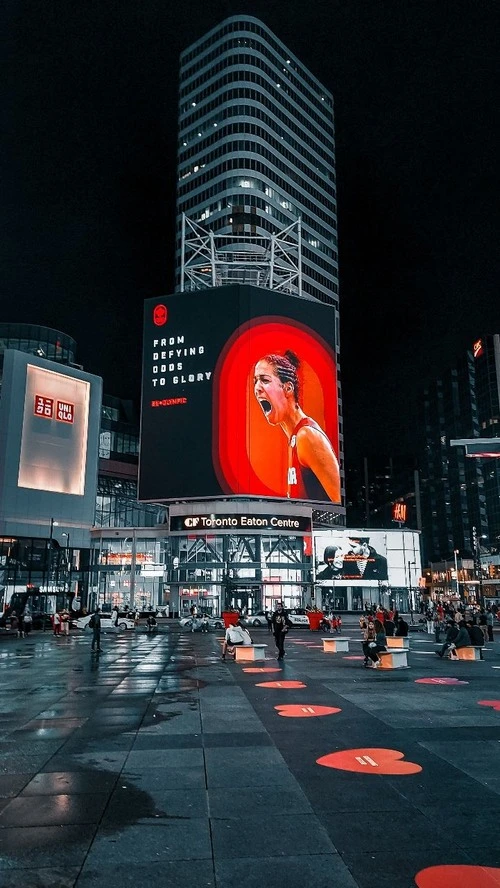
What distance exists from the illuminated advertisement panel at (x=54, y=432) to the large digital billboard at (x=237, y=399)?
12.9 meters

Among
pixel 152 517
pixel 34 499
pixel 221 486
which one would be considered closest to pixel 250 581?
pixel 221 486

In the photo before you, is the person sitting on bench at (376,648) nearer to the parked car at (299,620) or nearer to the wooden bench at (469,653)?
the wooden bench at (469,653)

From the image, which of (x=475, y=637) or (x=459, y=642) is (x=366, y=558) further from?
(x=459, y=642)

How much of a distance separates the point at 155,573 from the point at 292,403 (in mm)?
28769

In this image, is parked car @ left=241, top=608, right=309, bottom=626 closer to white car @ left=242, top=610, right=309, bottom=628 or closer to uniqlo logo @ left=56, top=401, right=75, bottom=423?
white car @ left=242, top=610, right=309, bottom=628

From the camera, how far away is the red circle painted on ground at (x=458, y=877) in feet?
16.8

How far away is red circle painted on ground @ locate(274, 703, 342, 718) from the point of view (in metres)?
12.5

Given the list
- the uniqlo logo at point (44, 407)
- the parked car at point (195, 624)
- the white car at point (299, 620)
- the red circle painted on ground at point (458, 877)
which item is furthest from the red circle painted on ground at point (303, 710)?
the uniqlo logo at point (44, 407)

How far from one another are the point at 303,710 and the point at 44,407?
231ft

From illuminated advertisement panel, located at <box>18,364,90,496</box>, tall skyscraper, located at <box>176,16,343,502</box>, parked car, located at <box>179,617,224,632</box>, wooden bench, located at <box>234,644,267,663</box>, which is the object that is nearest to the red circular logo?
illuminated advertisement panel, located at <box>18,364,90,496</box>

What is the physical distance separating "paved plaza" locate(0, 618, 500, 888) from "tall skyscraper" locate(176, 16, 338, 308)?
107 meters

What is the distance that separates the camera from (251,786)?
777 centimetres

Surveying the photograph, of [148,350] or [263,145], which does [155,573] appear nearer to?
[148,350]

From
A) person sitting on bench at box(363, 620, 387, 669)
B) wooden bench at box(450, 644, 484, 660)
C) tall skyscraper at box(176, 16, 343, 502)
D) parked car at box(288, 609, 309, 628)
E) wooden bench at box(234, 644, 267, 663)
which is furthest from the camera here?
tall skyscraper at box(176, 16, 343, 502)
